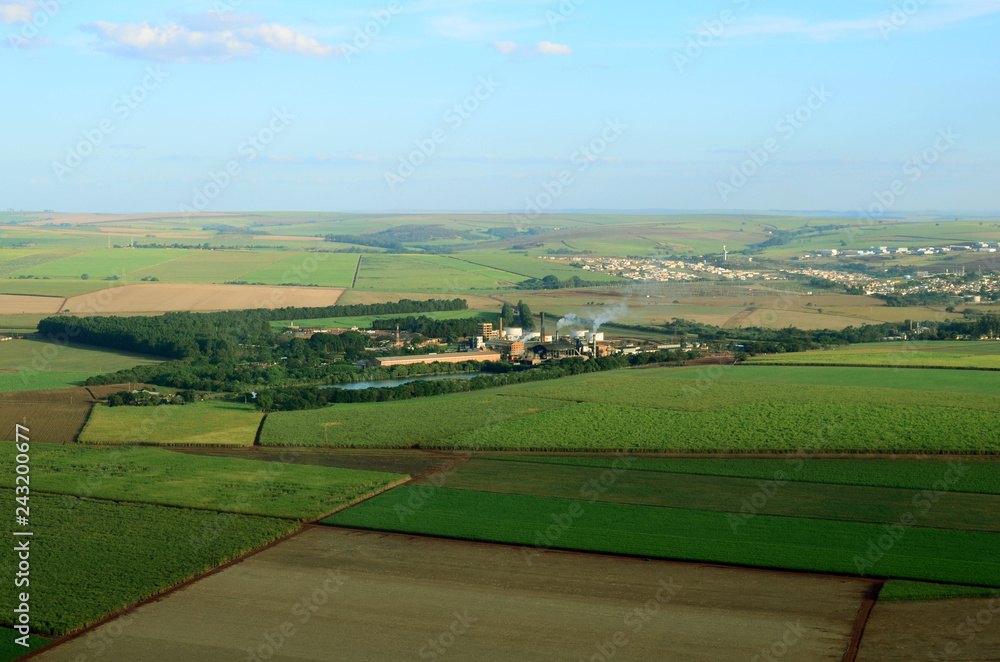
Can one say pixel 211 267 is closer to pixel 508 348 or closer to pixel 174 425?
pixel 508 348

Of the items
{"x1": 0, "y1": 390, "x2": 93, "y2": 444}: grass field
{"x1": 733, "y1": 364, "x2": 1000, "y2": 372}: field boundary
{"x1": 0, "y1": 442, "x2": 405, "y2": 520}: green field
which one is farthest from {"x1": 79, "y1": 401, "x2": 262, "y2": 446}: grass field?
{"x1": 733, "y1": 364, "x2": 1000, "y2": 372}: field boundary

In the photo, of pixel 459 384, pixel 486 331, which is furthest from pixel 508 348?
pixel 459 384

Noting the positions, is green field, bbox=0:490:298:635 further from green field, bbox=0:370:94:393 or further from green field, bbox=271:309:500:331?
green field, bbox=271:309:500:331

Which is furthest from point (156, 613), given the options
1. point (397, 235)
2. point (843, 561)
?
point (397, 235)

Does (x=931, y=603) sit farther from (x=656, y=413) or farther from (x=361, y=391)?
(x=361, y=391)

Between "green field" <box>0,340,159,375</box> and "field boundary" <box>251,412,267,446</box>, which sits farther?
"green field" <box>0,340,159,375</box>
